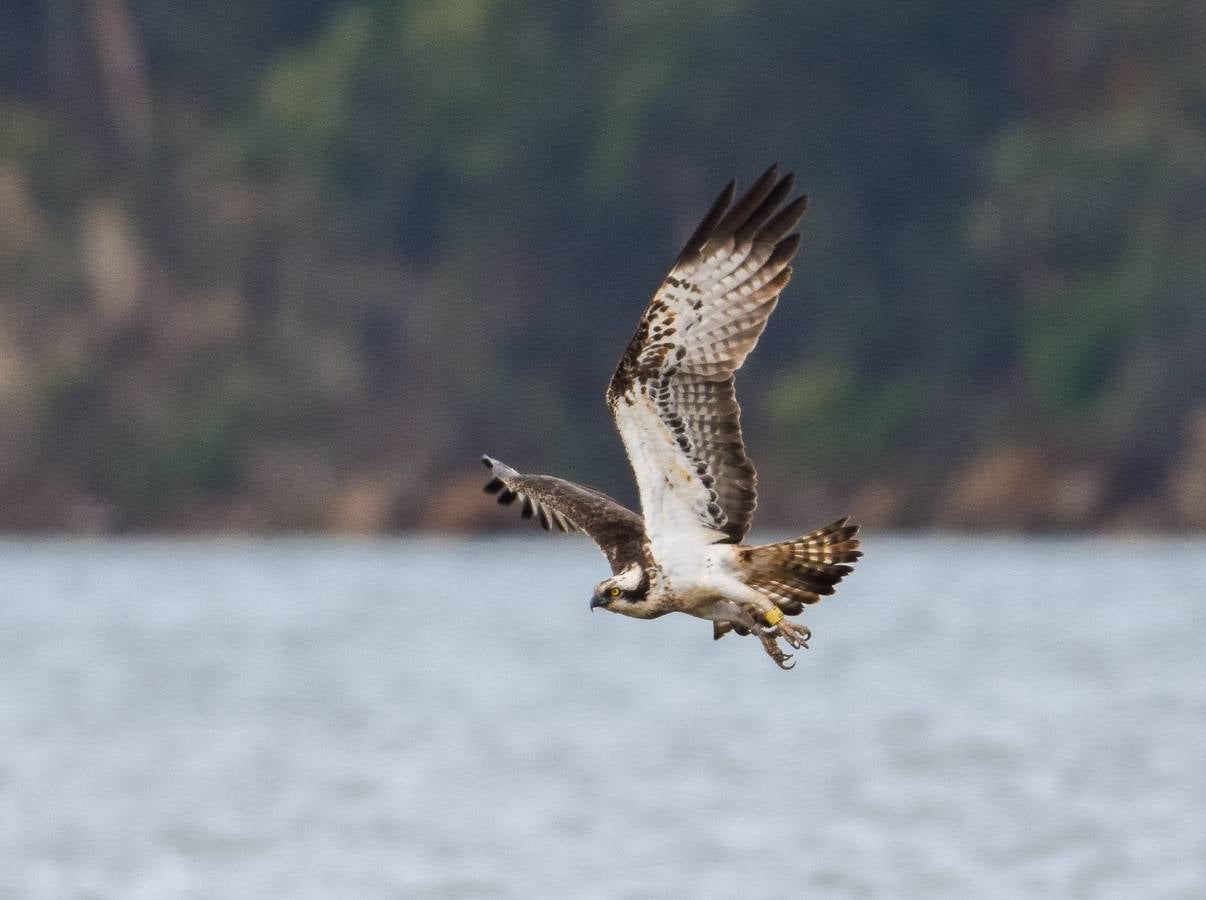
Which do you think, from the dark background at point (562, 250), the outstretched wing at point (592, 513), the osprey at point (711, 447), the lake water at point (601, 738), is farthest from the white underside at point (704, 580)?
the dark background at point (562, 250)

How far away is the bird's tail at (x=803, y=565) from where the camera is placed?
10.7 m

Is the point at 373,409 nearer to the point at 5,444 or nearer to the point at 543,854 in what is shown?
the point at 5,444

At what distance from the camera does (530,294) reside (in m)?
52.3

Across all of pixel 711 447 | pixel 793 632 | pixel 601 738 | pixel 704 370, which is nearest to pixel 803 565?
pixel 793 632

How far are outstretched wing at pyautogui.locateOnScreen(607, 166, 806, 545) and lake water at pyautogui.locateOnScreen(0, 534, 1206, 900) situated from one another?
6.58 metres

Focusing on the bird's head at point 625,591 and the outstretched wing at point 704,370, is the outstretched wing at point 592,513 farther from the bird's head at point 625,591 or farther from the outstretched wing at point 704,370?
the outstretched wing at point 704,370

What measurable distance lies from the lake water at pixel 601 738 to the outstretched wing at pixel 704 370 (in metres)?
6.58

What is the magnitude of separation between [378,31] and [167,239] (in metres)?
5.72

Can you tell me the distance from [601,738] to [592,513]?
13665mm

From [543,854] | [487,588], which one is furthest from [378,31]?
[543,854]

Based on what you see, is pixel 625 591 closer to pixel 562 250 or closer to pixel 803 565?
pixel 803 565

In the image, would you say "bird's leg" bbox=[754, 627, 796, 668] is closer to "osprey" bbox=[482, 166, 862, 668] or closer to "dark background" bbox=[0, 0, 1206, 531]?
"osprey" bbox=[482, 166, 862, 668]

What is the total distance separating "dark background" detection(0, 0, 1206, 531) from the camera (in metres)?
45.3

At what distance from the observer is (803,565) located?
1074 centimetres
